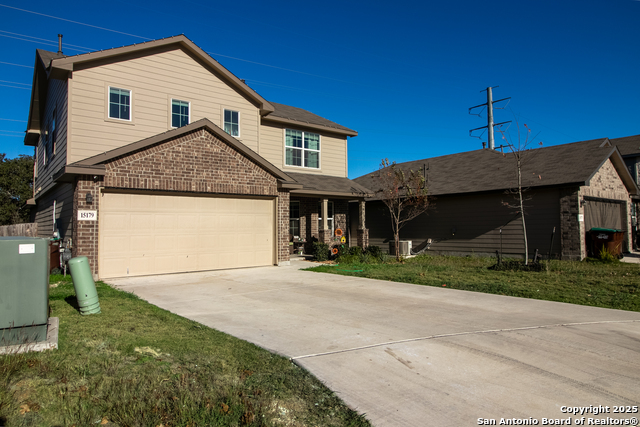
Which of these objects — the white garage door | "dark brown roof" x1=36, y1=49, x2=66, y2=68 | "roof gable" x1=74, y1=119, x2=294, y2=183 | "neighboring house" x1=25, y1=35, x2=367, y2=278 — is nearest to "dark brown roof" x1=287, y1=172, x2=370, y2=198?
"neighboring house" x1=25, y1=35, x2=367, y2=278

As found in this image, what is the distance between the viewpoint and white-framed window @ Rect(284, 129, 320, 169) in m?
18.7

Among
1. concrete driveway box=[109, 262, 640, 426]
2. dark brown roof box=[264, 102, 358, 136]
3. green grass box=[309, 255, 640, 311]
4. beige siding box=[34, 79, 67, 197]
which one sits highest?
dark brown roof box=[264, 102, 358, 136]

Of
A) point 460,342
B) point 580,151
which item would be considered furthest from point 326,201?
point 460,342

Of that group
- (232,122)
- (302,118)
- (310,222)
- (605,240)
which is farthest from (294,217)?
(605,240)

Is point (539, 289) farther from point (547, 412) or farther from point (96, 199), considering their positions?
point (96, 199)

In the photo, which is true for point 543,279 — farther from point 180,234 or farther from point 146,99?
point 146,99

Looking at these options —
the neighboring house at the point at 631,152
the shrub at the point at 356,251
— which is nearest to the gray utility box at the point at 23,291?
the shrub at the point at 356,251

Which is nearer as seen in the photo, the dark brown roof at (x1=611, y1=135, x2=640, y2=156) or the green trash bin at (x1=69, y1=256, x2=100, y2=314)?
the green trash bin at (x1=69, y1=256, x2=100, y2=314)

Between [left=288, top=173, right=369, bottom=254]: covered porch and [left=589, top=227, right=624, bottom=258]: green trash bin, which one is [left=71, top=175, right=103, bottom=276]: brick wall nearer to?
[left=288, top=173, right=369, bottom=254]: covered porch

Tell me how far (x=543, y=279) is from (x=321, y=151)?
11168mm

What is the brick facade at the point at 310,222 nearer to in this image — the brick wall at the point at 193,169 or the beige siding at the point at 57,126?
the brick wall at the point at 193,169

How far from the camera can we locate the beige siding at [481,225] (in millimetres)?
17062

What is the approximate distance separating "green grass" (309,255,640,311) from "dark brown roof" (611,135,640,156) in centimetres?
1885

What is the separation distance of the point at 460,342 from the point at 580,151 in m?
16.4
